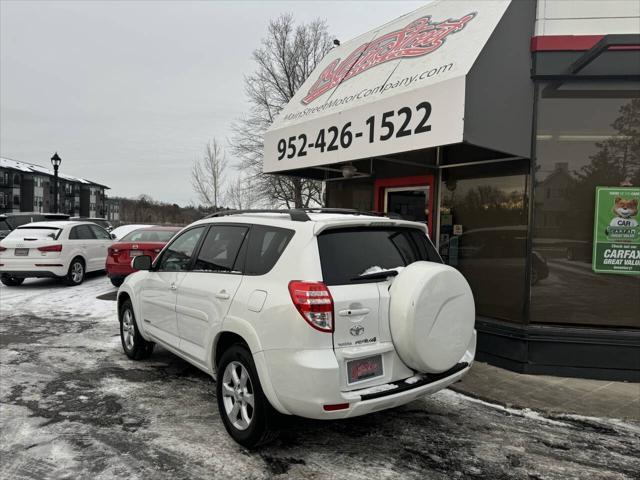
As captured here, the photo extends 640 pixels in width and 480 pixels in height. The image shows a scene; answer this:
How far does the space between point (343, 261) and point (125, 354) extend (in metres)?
3.89

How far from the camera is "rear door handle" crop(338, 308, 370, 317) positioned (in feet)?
9.79

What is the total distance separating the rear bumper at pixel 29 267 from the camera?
10688 millimetres

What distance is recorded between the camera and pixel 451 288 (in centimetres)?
335

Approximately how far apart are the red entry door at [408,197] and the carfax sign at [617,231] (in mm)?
2225

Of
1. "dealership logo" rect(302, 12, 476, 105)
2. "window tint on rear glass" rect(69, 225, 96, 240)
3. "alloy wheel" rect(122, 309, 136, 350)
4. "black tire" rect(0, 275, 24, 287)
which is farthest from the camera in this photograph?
"window tint on rear glass" rect(69, 225, 96, 240)

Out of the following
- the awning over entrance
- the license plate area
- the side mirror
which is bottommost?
the license plate area

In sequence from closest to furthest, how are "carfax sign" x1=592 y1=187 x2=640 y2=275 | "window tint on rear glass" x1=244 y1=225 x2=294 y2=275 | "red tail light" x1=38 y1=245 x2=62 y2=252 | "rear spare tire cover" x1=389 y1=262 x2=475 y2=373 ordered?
"rear spare tire cover" x1=389 y1=262 x2=475 y2=373 → "window tint on rear glass" x1=244 y1=225 x2=294 y2=275 → "carfax sign" x1=592 y1=187 x2=640 y2=275 → "red tail light" x1=38 y1=245 x2=62 y2=252

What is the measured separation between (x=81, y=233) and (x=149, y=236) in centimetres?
238

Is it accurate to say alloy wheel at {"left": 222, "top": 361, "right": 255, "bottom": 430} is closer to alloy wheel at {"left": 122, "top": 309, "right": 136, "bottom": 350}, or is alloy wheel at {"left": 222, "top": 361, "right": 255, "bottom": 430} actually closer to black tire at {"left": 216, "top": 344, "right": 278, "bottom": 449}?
black tire at {"left": 216, "top": 344, "right": 278, "bottom": 449}

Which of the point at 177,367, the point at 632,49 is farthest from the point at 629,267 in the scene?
the point at 177,367

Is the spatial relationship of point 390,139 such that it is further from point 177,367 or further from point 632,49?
point 177,367

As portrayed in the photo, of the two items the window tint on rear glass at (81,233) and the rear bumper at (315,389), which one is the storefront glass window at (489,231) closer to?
the rear bumper at (315,389)

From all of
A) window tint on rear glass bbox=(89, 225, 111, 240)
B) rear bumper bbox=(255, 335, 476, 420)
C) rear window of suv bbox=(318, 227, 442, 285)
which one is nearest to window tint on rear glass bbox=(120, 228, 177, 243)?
window tint on rear glass bbox=(89, 225, 111, 240)

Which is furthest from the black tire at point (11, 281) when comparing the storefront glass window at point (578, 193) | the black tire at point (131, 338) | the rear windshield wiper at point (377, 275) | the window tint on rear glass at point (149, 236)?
the storefront glass window at point (578, 193)
